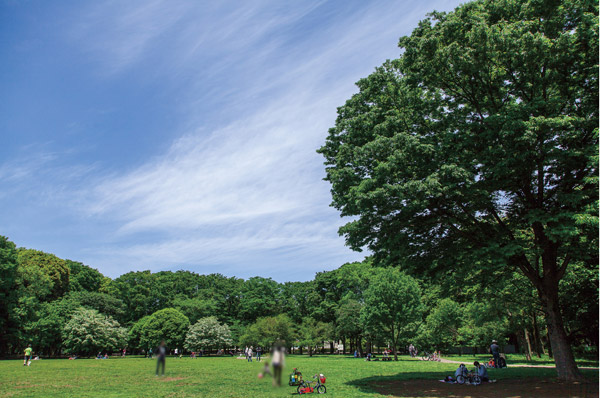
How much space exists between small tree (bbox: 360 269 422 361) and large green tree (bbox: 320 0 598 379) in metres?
31.9

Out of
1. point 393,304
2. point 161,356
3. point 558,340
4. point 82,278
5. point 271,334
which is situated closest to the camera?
point 161,356

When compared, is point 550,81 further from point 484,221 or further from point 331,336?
point 331,336

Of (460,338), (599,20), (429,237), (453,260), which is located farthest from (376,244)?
(460,338)

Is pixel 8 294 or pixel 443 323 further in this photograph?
pixel 443 323

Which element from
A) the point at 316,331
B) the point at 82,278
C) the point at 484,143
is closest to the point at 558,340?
the point at 484,143

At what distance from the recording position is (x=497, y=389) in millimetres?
22203

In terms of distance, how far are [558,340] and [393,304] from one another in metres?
33.7

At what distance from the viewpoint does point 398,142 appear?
20859mm

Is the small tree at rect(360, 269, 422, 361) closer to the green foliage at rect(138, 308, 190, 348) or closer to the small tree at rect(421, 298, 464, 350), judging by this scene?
the small tree at rect(421, 298, 464, 350)

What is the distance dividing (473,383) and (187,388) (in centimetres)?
1860

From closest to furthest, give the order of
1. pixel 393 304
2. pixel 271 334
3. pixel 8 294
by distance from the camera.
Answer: pixel 271 334, pixel 393 304, pixel 8 294

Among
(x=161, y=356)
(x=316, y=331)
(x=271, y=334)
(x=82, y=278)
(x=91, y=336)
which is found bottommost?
(x=316, y=331)

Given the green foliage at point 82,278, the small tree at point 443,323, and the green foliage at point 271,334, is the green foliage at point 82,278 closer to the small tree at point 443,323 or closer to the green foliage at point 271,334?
the green foliage at point 271,334

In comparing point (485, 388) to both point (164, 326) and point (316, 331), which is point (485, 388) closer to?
point (164, 326)
